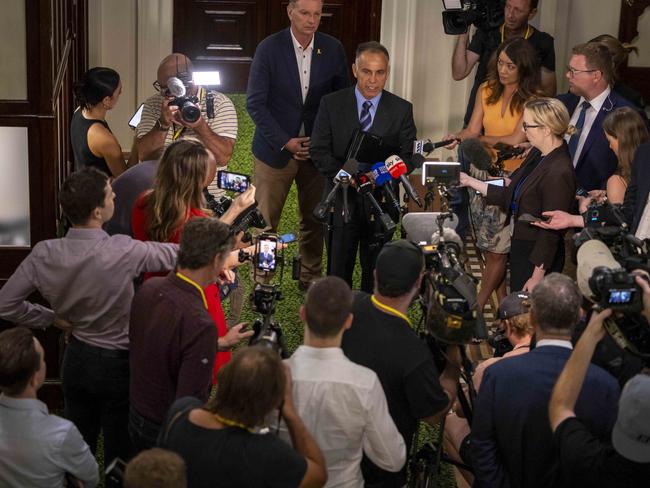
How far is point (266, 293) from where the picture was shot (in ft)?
12.7

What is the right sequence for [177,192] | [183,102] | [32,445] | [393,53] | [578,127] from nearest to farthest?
[32,445]
[177,192]
[183,102]
[578,127]
[393,53]

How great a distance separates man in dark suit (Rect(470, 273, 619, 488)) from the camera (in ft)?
11.1

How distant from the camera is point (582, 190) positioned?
5.61 m

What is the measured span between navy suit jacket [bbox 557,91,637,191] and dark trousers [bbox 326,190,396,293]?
1.09 m

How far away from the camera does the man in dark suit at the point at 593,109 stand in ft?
19.3

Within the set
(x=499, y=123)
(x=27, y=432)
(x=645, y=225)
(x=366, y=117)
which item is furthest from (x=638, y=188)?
(x=27, y=432)

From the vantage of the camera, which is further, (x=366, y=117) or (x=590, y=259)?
(x=366, y=117)

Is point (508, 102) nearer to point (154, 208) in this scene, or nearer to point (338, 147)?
point (338, 147)

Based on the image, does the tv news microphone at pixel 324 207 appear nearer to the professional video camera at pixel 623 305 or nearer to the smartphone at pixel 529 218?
the smartphone at pixel 529 218

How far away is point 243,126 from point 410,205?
1511 mm

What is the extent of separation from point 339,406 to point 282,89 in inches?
129

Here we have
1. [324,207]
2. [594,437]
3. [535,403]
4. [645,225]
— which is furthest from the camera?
[324,207]

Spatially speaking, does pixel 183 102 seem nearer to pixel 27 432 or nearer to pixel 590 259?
pixel 590 259

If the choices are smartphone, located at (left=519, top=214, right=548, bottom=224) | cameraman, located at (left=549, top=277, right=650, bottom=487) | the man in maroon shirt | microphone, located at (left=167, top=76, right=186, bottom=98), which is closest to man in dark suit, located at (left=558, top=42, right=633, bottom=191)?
smartphone, located at (left=519, top=214, right=548, bottom=224)
